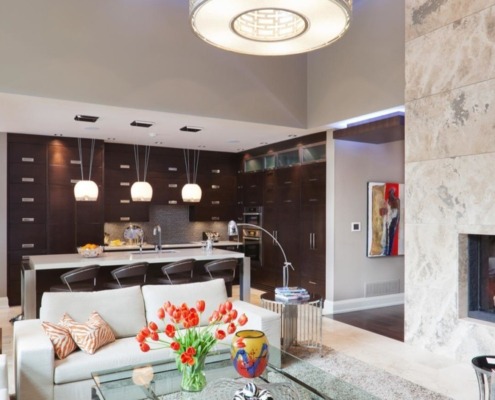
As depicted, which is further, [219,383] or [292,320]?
[292,320]

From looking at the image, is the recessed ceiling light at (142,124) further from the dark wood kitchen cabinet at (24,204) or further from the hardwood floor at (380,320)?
the hardwood floor at (380,320)

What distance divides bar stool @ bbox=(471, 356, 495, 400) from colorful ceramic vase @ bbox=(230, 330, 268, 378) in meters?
1.30

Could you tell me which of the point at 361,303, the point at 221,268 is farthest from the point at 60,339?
the point at 361,303

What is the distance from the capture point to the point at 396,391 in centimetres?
354

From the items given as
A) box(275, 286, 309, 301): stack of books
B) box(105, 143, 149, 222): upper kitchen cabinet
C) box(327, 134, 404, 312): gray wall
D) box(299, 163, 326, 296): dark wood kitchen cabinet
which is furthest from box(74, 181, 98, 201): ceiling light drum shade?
box(327, 134, 404, 312): gray wall

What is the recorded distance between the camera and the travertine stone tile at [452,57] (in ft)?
12.5

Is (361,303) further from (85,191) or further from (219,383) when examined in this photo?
(219,383)

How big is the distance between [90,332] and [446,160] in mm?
3595

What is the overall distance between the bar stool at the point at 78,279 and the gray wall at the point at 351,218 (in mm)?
3461

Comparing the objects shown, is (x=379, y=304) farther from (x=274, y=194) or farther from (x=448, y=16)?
(x=448, y=16)

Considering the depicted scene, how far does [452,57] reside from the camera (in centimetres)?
413

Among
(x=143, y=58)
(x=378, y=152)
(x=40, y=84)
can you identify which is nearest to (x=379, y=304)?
(x=378, y=152)

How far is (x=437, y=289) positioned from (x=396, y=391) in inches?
48.2

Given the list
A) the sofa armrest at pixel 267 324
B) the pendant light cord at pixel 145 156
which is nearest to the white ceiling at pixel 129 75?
the pendant light cord at pixel 145 156
